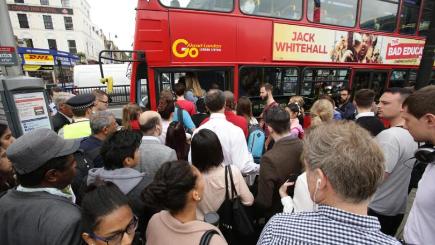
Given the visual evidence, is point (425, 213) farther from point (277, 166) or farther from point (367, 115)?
point (367, 115)

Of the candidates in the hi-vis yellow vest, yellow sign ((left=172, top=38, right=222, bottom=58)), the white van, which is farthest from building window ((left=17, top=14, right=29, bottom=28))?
the hi-vis yellow vest

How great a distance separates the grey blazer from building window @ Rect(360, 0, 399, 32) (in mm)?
6295

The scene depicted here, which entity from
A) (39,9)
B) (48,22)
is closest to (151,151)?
(48,22)

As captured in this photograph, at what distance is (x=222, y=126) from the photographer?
2.54 metres

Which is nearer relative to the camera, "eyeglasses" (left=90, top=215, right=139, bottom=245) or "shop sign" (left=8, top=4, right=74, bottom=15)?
"eyeglasses" (left=90, top=215, right=139, bottom=245)

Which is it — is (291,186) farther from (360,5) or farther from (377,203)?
(360,5)

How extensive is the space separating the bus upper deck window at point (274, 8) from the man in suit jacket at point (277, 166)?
337 cm

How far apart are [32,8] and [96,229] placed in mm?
44134

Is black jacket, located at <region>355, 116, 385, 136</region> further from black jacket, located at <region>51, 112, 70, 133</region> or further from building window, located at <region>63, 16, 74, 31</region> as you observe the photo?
building window, located at <region>63, 16, 74, 31</region>

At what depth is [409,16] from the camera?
6.72 m

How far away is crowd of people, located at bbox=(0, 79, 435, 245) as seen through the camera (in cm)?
85

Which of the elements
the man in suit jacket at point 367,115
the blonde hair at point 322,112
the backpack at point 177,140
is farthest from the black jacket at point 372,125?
the backpack at point 177,140

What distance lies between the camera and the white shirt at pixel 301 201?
5.24 ft

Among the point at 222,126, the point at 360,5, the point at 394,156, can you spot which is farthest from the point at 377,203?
the point at 360,5
